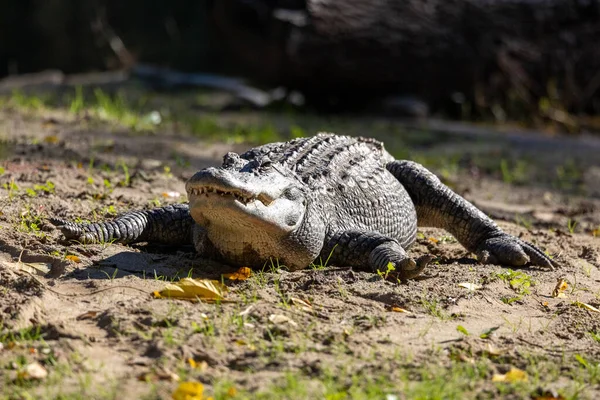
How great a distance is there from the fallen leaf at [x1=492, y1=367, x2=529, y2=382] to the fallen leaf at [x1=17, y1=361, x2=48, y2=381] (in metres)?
1.65

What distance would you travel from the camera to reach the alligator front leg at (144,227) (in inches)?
172

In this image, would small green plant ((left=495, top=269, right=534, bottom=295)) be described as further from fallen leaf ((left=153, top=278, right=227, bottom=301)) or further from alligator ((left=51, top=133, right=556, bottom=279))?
fallen leaf ((left=153, top=278, right=227, bottom=301))

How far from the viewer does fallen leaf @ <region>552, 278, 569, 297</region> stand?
4.25 metres

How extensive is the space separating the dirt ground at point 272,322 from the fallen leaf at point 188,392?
0.19 feet

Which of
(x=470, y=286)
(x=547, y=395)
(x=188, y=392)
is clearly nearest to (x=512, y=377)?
(x=547, y=395)

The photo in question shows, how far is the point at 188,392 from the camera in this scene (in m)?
→ 2.73

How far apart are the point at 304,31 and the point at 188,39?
9846 mm

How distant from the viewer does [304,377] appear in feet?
9.61

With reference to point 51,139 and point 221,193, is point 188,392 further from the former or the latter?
point 51,139

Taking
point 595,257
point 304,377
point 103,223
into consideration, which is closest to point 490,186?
point 595,257

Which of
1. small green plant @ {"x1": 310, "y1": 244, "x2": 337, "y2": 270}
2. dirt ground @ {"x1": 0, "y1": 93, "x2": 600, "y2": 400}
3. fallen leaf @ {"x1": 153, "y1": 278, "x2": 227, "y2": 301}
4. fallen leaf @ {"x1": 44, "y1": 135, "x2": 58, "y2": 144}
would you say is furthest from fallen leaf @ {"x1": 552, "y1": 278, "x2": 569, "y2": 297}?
fallen leaf @ {"x1": 44, "y1": 135, "x2": 58, "y2": 144}

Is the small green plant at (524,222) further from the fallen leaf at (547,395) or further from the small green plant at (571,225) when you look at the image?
the fallen leaf at (547,395)

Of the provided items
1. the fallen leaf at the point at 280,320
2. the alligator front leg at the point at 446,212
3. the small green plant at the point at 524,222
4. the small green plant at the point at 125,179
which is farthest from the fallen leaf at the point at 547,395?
the small green plant at the point at 125,179

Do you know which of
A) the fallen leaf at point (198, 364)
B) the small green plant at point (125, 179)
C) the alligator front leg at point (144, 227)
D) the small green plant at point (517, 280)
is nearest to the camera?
the fallen leaf at point (198, 364)
